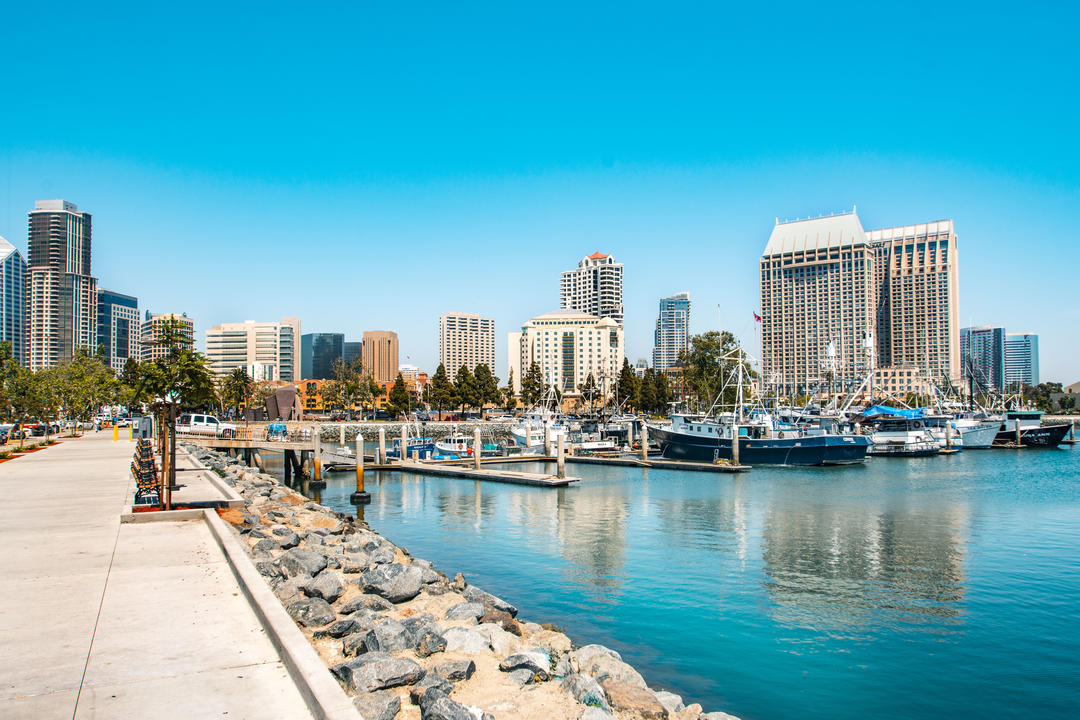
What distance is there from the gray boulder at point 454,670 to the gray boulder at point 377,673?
1.59ft

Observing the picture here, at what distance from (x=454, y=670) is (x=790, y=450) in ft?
210

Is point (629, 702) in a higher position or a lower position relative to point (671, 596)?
higher

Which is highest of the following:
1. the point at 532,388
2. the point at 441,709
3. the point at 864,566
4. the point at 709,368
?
the point at 709,368

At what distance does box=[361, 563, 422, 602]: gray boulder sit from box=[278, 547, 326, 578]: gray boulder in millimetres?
1298

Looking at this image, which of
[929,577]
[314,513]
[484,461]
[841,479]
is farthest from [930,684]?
[484,461]

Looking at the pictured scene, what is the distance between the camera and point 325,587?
1421 cm

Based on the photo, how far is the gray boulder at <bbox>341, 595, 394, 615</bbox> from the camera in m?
13.4

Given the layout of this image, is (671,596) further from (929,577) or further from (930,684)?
(929,577)

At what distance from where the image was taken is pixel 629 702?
10.7 meters

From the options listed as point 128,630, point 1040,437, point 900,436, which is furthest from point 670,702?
point 1040,437

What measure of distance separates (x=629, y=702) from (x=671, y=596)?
1210 centimetres

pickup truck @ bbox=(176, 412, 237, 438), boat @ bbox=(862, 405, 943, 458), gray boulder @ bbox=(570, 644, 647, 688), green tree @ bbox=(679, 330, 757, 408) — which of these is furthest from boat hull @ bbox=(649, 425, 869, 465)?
gray boulder @ bbox=(570, 644, 647, 688)

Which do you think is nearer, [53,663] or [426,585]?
[53,663]

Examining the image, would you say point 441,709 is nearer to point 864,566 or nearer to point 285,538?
point 285,538
